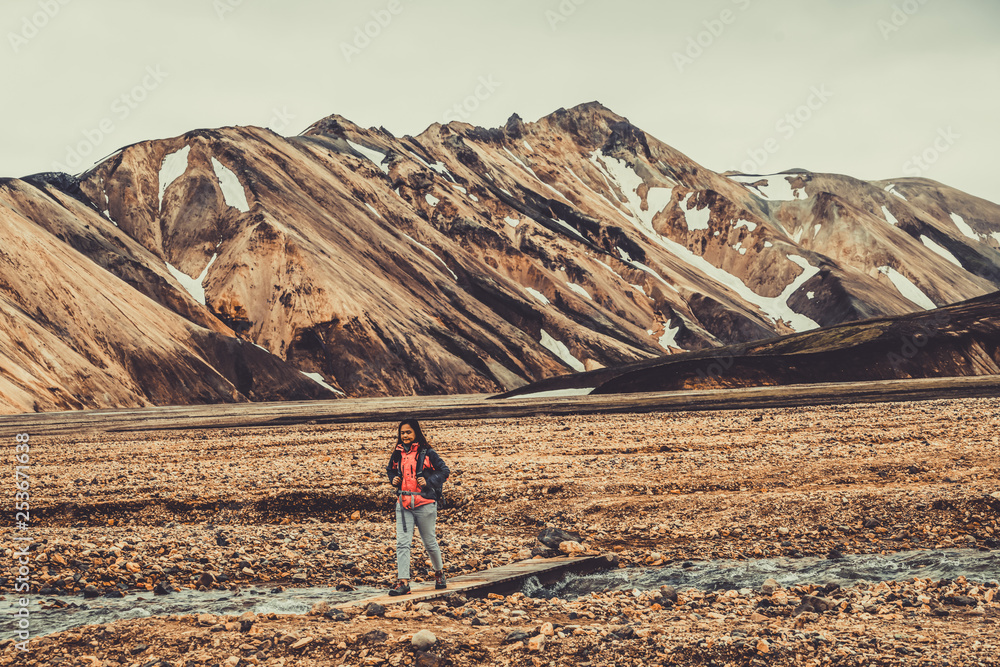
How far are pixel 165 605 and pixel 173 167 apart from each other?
113454mm

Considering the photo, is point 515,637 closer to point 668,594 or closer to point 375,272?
point 668,594

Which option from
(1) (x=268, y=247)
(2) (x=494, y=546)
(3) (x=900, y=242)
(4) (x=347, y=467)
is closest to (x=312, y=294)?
(1) (x=268, y=247)

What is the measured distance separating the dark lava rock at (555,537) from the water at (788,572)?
1447mm

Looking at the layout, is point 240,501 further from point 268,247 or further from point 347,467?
point 268,247

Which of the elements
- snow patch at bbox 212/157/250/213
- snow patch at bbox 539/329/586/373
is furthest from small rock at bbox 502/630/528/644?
snow patch at bbox 539/329/586/373

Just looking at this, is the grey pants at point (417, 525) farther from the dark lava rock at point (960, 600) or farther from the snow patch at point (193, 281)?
the snow patch at point (193, 281)

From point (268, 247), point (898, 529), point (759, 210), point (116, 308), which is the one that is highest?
point (759, 210)

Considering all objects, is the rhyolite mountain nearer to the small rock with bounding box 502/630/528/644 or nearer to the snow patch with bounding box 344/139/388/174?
the snow patch with bounding box 344/139/388/174

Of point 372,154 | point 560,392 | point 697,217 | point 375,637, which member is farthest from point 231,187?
point 697,217

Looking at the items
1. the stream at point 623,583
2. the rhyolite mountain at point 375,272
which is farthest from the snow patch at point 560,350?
the stream at point 623,583

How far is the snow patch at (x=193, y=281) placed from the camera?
9326 centimetres

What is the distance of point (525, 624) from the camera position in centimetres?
793

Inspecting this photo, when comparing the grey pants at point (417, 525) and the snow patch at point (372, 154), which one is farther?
the snow patch at point (372, 154)

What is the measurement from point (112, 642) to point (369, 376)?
3147 inches
